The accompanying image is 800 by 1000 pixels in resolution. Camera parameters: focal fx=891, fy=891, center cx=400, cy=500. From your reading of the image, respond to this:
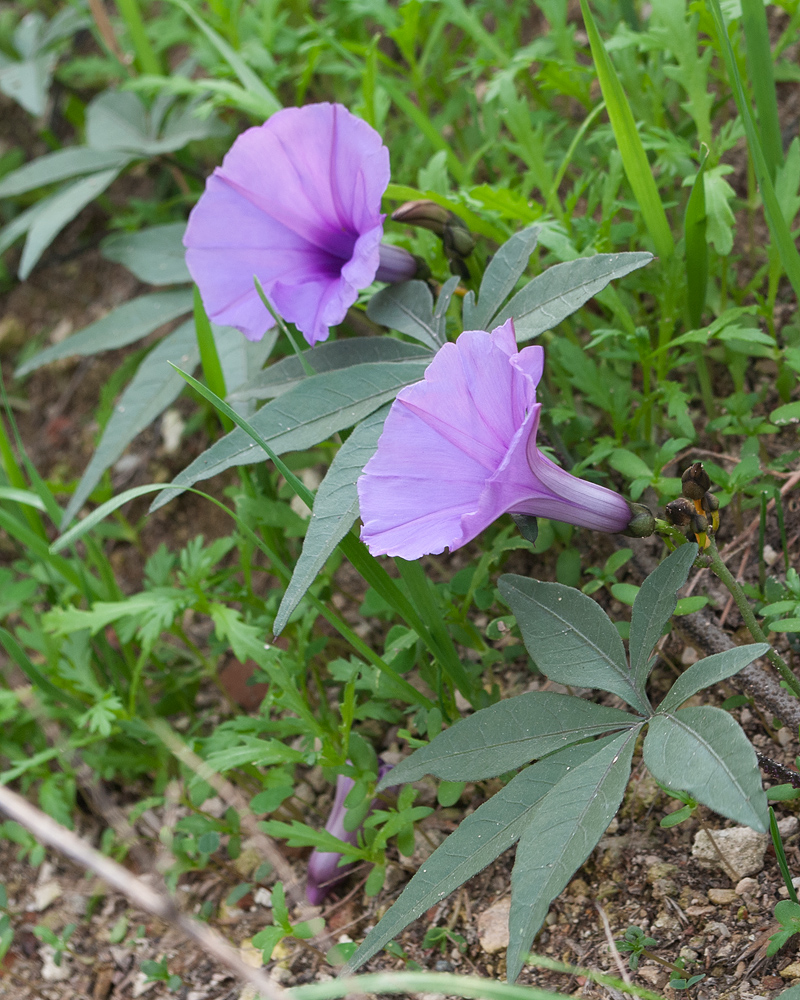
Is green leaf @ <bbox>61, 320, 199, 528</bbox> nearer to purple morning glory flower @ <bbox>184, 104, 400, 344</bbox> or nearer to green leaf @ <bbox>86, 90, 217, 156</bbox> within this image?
purple morning glory flower @ <bbox>184, 104, 400, 344</bbox>

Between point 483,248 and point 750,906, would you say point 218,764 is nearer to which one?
point 750,906

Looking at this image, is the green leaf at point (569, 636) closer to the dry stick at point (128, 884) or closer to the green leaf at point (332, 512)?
the green leaf at point (332, 512)

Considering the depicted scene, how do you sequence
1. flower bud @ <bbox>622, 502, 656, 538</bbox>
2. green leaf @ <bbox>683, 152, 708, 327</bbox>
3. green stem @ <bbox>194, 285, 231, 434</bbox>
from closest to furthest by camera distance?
flower bud @ <bbox>622, 502, 656, 538</bbox> → green leaf @ <bbox>683, 152, 708, 327</bbox> → green stem @ <bbox>194, 285, 231, 434</bbox>

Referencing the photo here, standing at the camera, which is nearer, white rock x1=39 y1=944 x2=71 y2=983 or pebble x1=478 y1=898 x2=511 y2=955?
pebble x1=478 y1=898 x2=511 y2=955

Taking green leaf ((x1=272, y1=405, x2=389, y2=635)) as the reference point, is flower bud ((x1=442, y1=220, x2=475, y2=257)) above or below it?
above

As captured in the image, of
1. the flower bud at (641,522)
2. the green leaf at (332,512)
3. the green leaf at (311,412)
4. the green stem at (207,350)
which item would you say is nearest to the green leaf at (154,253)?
the green stem at (207,350)

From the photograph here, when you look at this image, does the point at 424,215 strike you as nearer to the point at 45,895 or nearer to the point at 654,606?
the point at 654,606

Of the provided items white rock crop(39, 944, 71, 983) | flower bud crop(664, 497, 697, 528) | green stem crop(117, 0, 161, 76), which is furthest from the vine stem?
green stem crop(117, 0, 161, 76)
